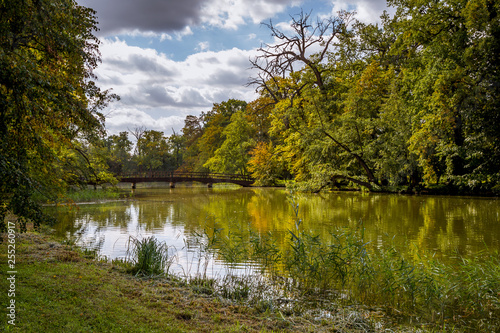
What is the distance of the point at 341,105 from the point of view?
2789cm

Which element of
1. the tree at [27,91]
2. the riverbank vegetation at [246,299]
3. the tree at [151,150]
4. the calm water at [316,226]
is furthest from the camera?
the tree at [151,150]

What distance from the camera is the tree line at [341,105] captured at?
16.8 feet

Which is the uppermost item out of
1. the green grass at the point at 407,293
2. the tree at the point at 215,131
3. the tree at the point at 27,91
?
the tree at the point at 215,131

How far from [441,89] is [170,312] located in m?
17.7

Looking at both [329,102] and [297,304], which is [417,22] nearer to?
[329,102]

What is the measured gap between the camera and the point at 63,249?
7.51 metres

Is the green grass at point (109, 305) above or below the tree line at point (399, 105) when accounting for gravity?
below

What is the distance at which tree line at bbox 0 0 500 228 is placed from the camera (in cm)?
511

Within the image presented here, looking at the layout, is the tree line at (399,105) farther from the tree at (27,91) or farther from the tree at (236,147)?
the tree at (27,91)

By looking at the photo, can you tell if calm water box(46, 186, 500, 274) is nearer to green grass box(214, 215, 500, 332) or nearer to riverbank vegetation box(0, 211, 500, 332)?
riverbank vegetation box(0, 211, 500, 332)

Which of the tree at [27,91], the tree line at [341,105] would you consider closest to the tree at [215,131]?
the tree line at [341,105]

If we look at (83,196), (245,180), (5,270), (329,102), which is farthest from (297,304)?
(245,180)

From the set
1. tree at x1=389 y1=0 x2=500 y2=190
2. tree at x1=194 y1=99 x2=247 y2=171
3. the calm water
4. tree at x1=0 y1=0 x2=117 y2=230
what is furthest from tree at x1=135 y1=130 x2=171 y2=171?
tree at x1=0 y1=0 x2=117 y2=230

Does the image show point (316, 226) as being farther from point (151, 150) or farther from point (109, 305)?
point (151, 150)
